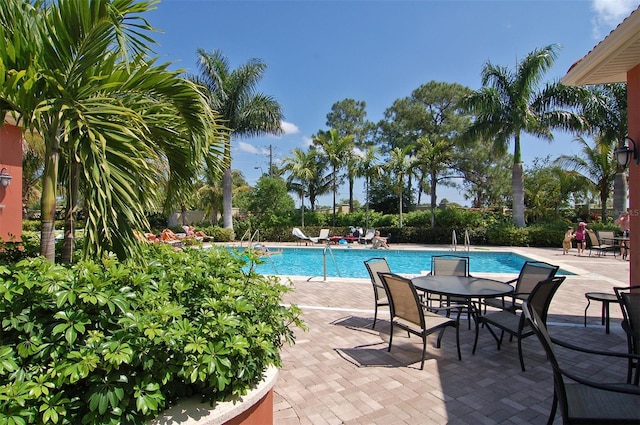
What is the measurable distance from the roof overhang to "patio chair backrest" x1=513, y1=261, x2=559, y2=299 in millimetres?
2887

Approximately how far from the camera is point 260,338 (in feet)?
7.04

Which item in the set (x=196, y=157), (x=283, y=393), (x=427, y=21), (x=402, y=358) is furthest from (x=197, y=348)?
(x=427, y=21)

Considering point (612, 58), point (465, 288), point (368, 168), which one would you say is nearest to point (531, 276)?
point (465, 288)

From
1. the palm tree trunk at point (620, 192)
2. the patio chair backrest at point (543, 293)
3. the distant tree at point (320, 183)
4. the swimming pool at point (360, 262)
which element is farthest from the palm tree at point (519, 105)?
the patio chair backrest at point (543, 293)

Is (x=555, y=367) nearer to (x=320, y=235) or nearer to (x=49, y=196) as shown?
(x=49, y=196)

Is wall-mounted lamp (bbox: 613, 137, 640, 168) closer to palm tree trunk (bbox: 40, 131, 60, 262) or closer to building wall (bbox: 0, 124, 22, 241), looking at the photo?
palm tree trunk (bbox: 40, 131, 60, 262)

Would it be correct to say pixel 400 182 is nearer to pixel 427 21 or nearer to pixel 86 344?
pixel 427 21

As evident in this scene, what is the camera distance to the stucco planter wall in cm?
188

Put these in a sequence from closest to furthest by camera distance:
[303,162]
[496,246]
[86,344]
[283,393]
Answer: [86,344] < [283,393] < [496,246] < [303,162]

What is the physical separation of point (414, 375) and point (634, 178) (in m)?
4.22

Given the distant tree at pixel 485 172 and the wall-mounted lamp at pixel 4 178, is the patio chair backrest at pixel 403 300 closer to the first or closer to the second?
the wall-mounted lamp at pixel 4 178

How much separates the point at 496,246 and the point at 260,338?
1793 centimetres

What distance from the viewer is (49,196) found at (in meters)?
2.61

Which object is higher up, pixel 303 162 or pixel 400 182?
pixel 303 162
